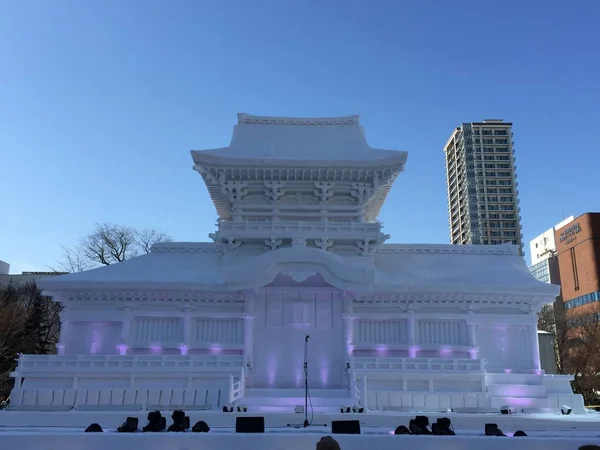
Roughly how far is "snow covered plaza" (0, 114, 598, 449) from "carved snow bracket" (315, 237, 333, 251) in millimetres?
65

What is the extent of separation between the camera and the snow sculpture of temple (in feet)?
67.0

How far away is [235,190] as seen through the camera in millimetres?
25641

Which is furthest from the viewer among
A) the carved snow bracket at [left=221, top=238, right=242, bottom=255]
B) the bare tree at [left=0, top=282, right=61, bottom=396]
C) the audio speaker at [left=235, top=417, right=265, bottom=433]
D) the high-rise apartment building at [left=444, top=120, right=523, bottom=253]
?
the high-rise apartment building at [left=444, top=120, right=523, bottom=253]

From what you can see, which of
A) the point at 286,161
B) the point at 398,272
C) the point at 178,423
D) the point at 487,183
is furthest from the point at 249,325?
the point at 487,183

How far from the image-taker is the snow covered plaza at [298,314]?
20.3 metres

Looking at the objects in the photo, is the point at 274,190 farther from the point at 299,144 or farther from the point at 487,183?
the point at 487,183

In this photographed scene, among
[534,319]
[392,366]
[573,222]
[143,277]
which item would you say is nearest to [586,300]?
[573,222]

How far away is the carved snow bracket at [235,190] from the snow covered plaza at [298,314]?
64 mm

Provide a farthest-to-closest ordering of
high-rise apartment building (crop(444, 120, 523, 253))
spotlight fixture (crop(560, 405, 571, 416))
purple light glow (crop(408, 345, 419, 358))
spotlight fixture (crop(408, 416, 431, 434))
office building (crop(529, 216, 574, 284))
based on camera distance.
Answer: high-rise apartment building (crop(444, 120, 523, 253)), office building (crop(529, 216, 574, 284)), purple light glow (crop(408, 345, 419, 358)), spotlight fixture (crop(560, 405, 571, 416)), spotlight fixture (crop(408, 416, 431, 434))

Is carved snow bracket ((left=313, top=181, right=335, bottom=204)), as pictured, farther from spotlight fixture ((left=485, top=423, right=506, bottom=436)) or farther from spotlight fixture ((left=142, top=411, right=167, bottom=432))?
spotlight fixture ((left=485, top=423, right=506, bottom=436))

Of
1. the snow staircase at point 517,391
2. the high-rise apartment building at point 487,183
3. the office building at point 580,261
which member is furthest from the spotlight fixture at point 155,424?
the high-rise apartment building at point 487,183

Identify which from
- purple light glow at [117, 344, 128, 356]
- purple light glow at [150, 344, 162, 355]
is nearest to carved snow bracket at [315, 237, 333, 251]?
purple light glow at [150, 344, 162, 355]

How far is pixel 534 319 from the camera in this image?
934 inches

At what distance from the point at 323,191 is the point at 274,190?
236cm
